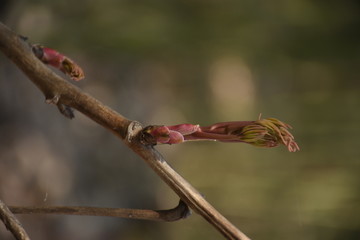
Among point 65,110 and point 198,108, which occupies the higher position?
point 198,108

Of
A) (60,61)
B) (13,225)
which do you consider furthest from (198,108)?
(13,225)

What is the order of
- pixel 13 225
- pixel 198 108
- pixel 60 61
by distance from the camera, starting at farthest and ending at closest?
1. pixel 198 108
2. pixel 60 61
3. pixel 13 225

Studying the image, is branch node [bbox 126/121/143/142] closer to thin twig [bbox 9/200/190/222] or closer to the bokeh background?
thin twig [bbox 9/200/190/222]

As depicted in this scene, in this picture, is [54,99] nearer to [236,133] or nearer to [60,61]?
[60,61]

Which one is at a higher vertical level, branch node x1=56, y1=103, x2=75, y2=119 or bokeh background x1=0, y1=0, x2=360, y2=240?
bokeh background x1=0, y1=0, x2=360, y2=240

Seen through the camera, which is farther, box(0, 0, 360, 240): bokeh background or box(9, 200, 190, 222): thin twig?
box(0, 0, 360, 240): bokeh background

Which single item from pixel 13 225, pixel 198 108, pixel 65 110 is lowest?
pixel 13 225

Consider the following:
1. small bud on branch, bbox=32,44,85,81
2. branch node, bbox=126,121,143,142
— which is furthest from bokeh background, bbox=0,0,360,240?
branch node, bbox=126,121,143,142
